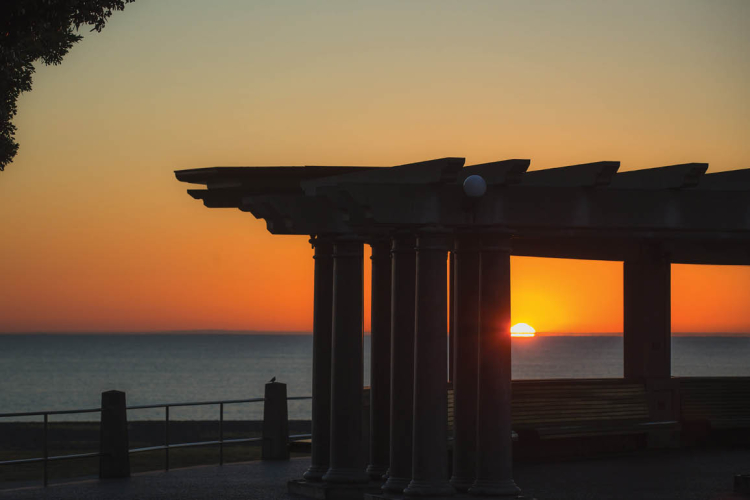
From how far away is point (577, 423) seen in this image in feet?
64.5

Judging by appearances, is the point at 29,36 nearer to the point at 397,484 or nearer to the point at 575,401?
the point at 397,484

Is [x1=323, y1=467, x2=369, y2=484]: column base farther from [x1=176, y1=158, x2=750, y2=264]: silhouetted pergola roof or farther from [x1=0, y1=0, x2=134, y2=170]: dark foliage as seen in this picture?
[x1=0, y1=0, x2=134, y2=170]: dark foliage

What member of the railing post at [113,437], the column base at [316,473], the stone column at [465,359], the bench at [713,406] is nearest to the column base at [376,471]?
the column base at [316,473]

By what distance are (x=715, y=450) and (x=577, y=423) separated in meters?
3.10

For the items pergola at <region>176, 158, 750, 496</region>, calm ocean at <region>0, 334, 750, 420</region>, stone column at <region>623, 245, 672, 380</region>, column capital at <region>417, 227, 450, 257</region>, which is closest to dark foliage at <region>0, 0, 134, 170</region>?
pergola at <region>176, 158, 750, 496</region>

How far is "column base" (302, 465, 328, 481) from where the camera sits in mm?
15633

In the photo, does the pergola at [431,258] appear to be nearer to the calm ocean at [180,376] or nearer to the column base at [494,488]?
the column base at [494,488]

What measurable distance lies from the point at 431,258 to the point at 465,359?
150 centimetres

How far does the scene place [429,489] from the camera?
12.8 meters

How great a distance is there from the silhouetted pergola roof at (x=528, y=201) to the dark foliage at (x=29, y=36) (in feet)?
9.74

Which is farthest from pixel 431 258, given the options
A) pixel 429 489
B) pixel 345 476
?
pixel 345 476

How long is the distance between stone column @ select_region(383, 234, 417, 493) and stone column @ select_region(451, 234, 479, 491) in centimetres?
54

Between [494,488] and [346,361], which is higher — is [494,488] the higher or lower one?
the lower one

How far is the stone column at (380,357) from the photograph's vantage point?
51.6ft
